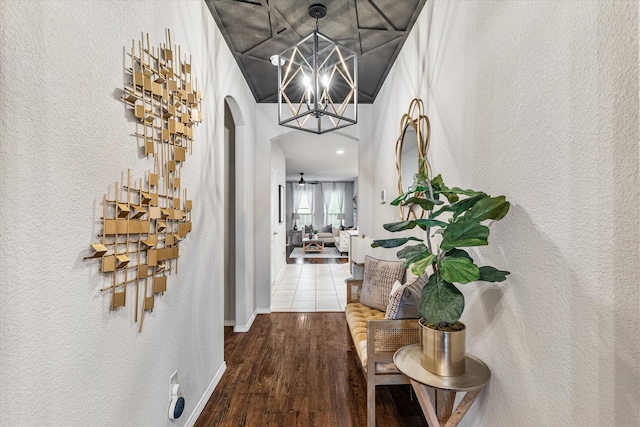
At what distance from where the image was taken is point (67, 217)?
0.88m

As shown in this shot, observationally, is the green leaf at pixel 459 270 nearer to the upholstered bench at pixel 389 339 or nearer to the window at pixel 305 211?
the upholstered bench at pixel 389 339

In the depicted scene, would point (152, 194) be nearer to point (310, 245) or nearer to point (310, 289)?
point (310, 289)

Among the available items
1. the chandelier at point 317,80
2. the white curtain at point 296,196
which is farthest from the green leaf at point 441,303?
the white curtain at point 296,196

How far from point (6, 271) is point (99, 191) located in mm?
379

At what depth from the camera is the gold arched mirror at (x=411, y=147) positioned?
2109 millimetres

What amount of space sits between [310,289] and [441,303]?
417 centimetres

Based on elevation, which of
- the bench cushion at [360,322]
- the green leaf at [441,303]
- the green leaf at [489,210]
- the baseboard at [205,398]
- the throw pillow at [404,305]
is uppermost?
the green leaf at [489,210]

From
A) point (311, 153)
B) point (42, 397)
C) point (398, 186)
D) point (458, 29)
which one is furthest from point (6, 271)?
point (311, 153)

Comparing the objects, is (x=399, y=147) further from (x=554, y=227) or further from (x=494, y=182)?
(x=554, y=227)

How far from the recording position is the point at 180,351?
5.46 ft

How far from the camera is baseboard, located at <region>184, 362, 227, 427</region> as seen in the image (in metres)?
1.81

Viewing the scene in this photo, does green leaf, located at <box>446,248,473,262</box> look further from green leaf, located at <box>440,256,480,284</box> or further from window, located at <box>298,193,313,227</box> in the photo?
window, located at <box>298,193,313,227</box>

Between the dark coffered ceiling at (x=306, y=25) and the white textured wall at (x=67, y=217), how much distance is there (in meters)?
0.91

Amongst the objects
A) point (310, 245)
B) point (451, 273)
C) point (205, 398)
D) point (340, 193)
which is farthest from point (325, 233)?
point (451, 273)
